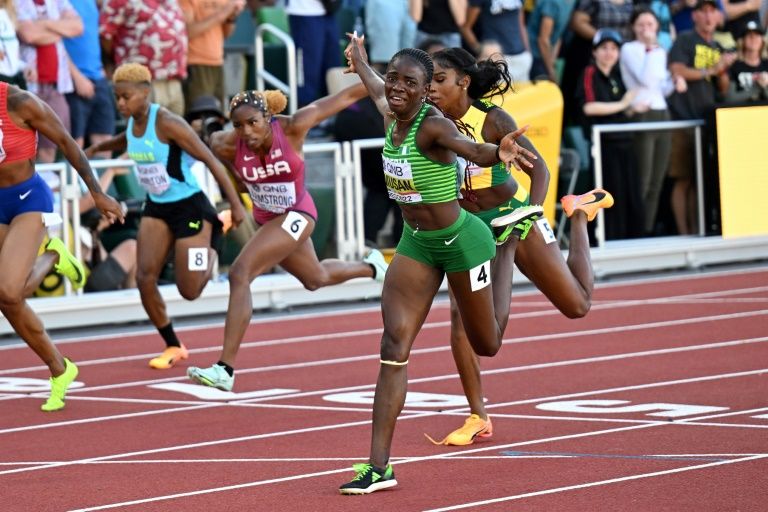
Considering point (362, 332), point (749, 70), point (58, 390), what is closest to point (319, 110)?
point (58, 390)

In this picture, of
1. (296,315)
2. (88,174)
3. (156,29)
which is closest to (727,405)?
(88,174)

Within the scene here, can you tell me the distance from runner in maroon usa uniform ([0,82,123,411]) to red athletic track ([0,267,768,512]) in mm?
473

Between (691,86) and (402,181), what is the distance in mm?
11737

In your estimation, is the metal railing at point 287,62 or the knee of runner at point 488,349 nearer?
the knee of runner at point 488,349

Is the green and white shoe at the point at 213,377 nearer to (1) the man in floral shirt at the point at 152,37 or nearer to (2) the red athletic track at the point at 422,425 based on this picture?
(2) the red athletic track at the point at 422,425

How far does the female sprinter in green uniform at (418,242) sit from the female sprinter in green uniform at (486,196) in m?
0.71

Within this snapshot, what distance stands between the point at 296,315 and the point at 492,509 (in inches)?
348

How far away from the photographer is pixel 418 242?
7.66m

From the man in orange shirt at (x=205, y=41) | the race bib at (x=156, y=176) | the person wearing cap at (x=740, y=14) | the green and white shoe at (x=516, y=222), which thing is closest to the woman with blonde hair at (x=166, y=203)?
the race bib at (x=156, y=176)

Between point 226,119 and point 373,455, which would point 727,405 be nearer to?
point 373,455

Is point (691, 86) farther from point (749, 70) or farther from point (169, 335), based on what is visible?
point (169, 335)

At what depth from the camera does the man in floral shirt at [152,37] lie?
15250 millimetres

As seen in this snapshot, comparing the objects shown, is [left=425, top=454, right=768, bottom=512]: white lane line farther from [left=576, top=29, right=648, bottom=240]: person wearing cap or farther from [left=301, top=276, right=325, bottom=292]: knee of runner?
[left=576, top=29, right=648, bottom=240]: person wearing cap

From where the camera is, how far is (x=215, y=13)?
52.9 ft
